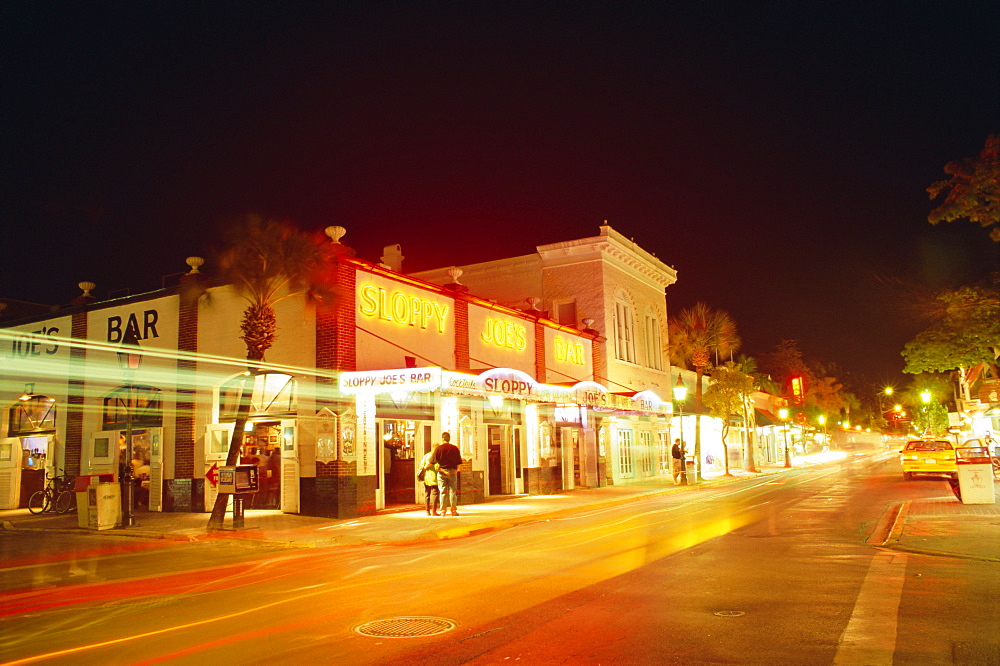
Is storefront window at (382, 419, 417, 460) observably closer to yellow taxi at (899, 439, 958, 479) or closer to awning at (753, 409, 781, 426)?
yellow taxi at (899, 439, 958, 479)

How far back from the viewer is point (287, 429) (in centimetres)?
1991

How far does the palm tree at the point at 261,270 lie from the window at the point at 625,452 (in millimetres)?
19631

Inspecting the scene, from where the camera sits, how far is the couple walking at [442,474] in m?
19.1

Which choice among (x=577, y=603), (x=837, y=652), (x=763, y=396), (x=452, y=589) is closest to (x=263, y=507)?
(x=452, y=589)

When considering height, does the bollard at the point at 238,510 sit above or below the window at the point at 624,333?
below

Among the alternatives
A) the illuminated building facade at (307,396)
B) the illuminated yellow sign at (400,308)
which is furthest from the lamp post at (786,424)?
the illuminated yellow sign at (400,308)

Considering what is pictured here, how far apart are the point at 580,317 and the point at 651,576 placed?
82.1 feet

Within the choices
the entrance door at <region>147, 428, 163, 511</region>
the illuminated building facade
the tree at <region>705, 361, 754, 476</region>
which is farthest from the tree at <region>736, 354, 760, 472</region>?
the entrance door at <region>147, 428, 163, 511</region>

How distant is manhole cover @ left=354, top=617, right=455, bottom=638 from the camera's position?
6777mm

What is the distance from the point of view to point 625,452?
34812mm

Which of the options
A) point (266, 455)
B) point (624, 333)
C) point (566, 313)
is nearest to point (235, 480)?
point (266, 455)

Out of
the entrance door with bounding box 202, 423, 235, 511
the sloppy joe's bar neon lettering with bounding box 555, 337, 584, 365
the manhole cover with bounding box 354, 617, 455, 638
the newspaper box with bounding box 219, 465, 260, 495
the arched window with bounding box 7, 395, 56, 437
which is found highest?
the sloppy joe's bar neon lettering with bounding box 555, 337, 584, 365

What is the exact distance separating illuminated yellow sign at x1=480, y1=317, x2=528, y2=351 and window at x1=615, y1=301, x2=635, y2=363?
26.2 ft

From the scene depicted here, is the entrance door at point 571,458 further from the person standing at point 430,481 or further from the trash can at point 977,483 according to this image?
the trash can at point 977,483
